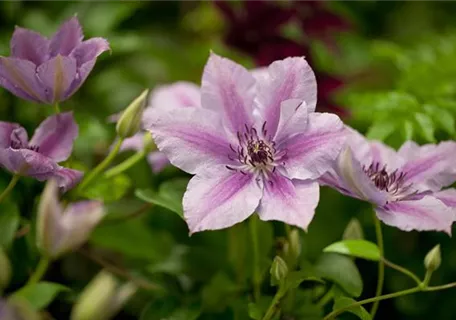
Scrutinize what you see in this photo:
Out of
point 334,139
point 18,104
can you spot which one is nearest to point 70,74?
point 334,139

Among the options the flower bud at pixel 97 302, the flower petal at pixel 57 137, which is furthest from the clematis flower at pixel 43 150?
the flower bud at pixel 97 302

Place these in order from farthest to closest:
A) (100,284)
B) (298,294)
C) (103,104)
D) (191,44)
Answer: (191,44) → (103,104) → (298,294) → (100,284)

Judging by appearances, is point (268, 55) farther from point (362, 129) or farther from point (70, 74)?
point (70, 74)

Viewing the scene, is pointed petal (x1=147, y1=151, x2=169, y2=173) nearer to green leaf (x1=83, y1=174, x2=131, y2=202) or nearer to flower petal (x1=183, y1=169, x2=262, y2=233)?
green leaf (x1=83, y1=174, x2=131, y2=202)

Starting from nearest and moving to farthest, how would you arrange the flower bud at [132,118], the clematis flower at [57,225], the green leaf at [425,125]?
the clematis flower at [57,225], the flower bud at [132,118], the green leaf at [425,125]

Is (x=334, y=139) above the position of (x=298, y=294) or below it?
above

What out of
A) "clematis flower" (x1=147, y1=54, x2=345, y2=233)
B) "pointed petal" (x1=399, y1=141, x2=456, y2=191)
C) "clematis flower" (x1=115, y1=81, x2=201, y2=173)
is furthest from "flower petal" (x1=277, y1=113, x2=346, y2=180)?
"clematis flower" (x1=115, y1=81, x2=201, y2=173)

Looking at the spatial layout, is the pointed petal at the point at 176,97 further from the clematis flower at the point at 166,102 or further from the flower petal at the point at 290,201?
the flower petal at the point at 290,201

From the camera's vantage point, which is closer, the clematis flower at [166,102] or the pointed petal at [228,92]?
the pointed petal at [228,92]
